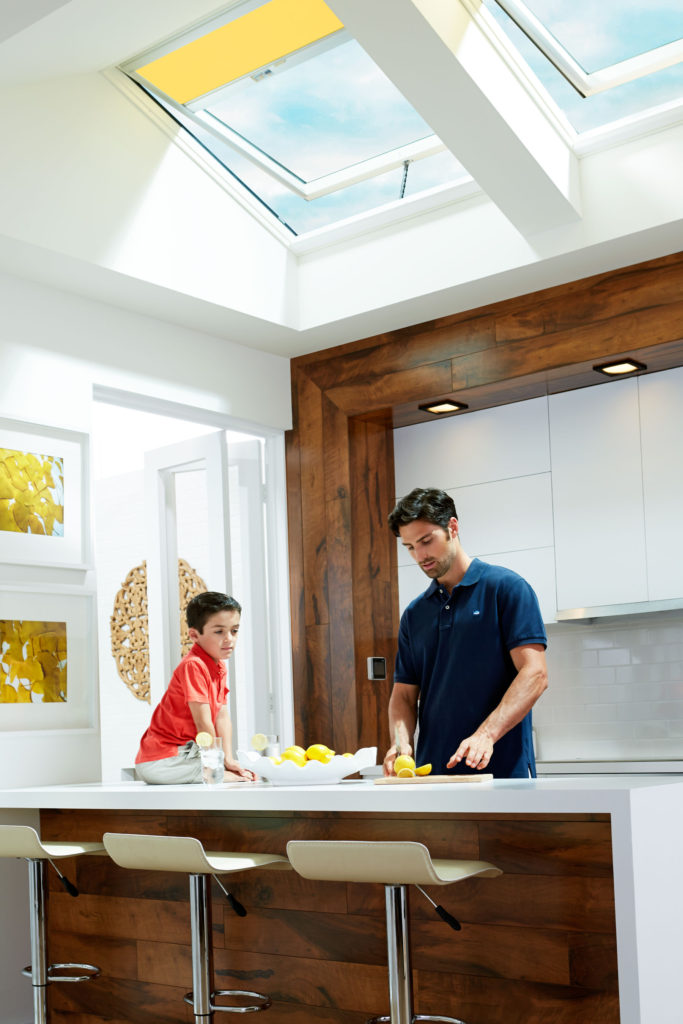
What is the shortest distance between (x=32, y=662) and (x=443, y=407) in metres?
2.13

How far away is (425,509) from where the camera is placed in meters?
3.21

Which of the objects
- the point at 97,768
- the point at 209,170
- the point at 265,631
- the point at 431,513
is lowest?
the point at 97,768

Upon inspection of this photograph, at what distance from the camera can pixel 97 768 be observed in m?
4.28

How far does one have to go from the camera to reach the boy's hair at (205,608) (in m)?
3.64

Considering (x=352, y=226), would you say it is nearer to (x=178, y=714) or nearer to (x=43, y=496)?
(x=43, y=496)

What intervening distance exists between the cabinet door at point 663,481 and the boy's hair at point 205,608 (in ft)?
5.84

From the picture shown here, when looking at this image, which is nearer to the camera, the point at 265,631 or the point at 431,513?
the point at 431,513

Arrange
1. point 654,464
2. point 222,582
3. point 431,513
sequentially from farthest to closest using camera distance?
point 222,582 < point 654,464 < point 431,513

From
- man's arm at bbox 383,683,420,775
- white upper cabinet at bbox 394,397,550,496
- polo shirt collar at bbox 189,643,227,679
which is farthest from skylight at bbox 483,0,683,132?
polo shirt collar at bbox 189,643,227,679

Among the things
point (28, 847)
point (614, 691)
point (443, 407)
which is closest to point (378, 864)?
point (28, 847)

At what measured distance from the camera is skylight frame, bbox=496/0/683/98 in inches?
147

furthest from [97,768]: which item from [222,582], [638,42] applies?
[638,42]

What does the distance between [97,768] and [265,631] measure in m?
1.17

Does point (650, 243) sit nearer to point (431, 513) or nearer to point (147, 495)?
point (431, 513)
